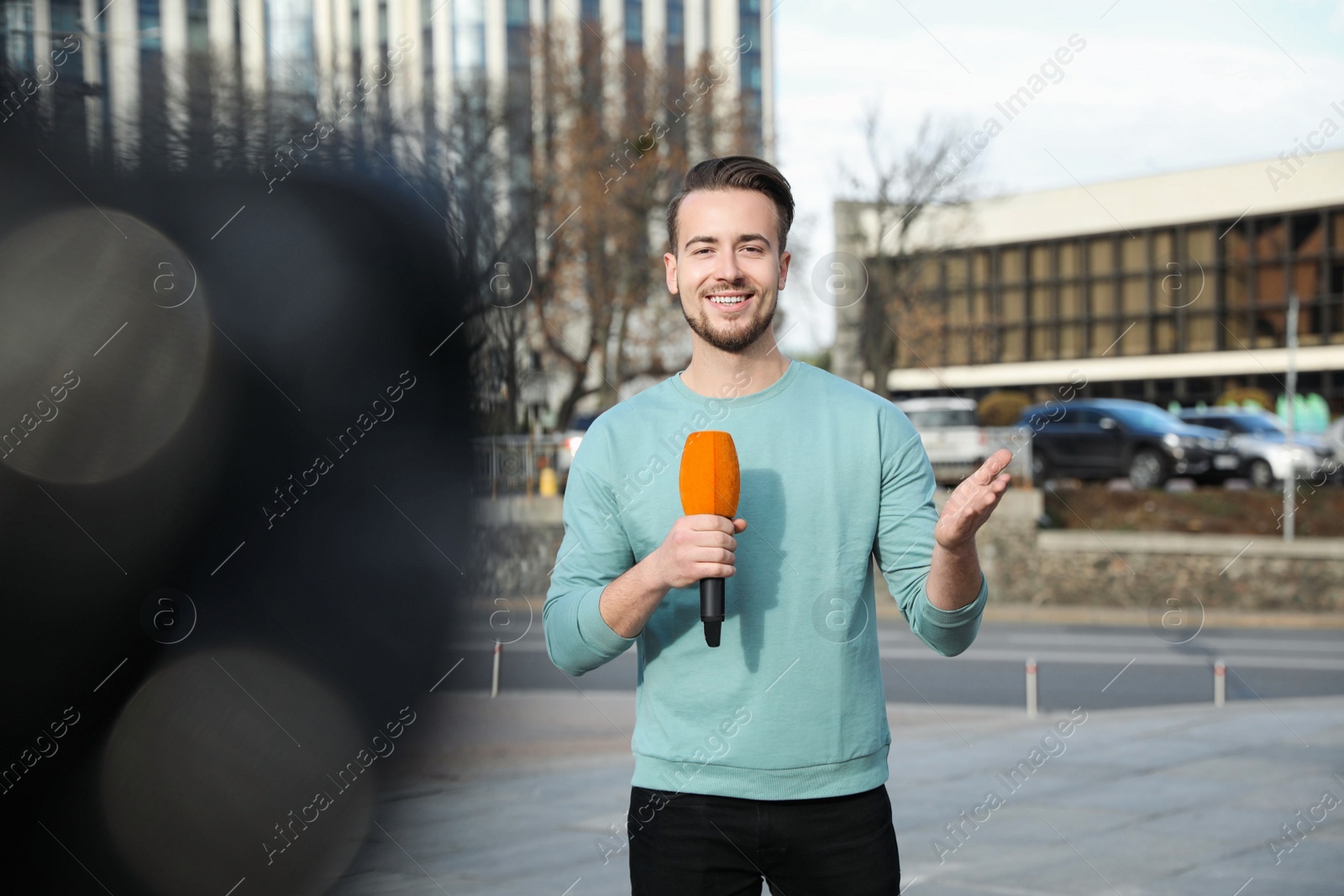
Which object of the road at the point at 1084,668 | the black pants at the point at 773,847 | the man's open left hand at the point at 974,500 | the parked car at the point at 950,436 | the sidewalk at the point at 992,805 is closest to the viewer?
the man's open left hand at the point at 974,500

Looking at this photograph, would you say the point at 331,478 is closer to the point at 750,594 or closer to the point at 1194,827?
the point at 750,594

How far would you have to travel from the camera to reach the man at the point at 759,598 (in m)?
2.20

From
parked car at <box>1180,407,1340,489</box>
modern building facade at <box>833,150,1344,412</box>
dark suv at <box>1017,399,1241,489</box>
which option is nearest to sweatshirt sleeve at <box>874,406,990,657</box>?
dark suv at <box>1017,399,1241,489</box>

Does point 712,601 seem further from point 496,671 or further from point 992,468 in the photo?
point 496,671

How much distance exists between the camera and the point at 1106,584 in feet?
64.0

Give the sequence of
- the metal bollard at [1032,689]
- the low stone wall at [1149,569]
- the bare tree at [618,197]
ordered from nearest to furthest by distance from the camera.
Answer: the metal bollard at [1032,689]
the low stone wall at [1149,569]
the bare tree at [618,197]

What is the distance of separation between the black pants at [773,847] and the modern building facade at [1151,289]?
34133 millimetres

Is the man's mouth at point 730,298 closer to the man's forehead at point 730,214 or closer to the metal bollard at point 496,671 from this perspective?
the man's forehead at point 730,214

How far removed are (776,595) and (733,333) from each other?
44 centimetres

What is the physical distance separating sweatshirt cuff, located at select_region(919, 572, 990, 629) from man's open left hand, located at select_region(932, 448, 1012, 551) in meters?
0.17

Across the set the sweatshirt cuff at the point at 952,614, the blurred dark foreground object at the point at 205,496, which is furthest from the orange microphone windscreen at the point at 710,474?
the blurred dark foreground object at the point at 205,496

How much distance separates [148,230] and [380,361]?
44 cm

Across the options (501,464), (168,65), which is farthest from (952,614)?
(168,65)

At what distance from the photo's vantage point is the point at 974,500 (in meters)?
1.96
